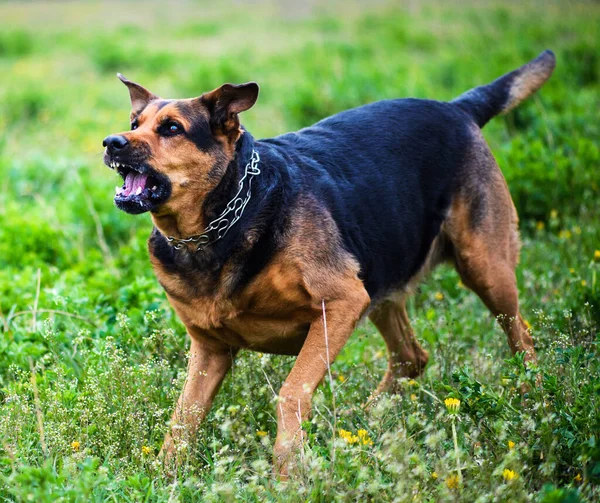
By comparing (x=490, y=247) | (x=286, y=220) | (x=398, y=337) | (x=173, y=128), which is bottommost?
(x=398, y=337)

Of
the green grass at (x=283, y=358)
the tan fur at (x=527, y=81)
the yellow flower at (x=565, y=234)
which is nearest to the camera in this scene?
the green grass at (x=283, y=358)

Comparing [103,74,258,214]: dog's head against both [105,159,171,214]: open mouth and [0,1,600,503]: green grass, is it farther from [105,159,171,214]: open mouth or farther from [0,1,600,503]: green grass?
[0,1,600,503]: green grass

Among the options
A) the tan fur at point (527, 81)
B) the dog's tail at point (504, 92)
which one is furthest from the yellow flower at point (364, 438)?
the tan fur at point (527, 81)

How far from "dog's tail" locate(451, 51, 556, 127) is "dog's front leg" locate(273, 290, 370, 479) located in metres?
1.85

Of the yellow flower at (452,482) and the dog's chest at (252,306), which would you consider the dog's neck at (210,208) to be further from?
the yellow flower at (452,482)

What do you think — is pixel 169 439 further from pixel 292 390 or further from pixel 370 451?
pixel 370 451

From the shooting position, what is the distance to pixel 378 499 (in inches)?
124

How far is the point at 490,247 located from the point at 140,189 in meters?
2.33

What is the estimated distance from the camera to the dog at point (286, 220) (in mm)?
3977

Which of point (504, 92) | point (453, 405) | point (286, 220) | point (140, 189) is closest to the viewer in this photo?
point (453, 405)

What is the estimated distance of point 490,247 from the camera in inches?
199

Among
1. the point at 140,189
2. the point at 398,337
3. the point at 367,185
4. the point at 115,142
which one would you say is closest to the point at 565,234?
the point at 398,337

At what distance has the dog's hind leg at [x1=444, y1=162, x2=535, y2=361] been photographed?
196 inches

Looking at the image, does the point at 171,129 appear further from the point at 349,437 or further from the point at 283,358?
the point at 349,437
